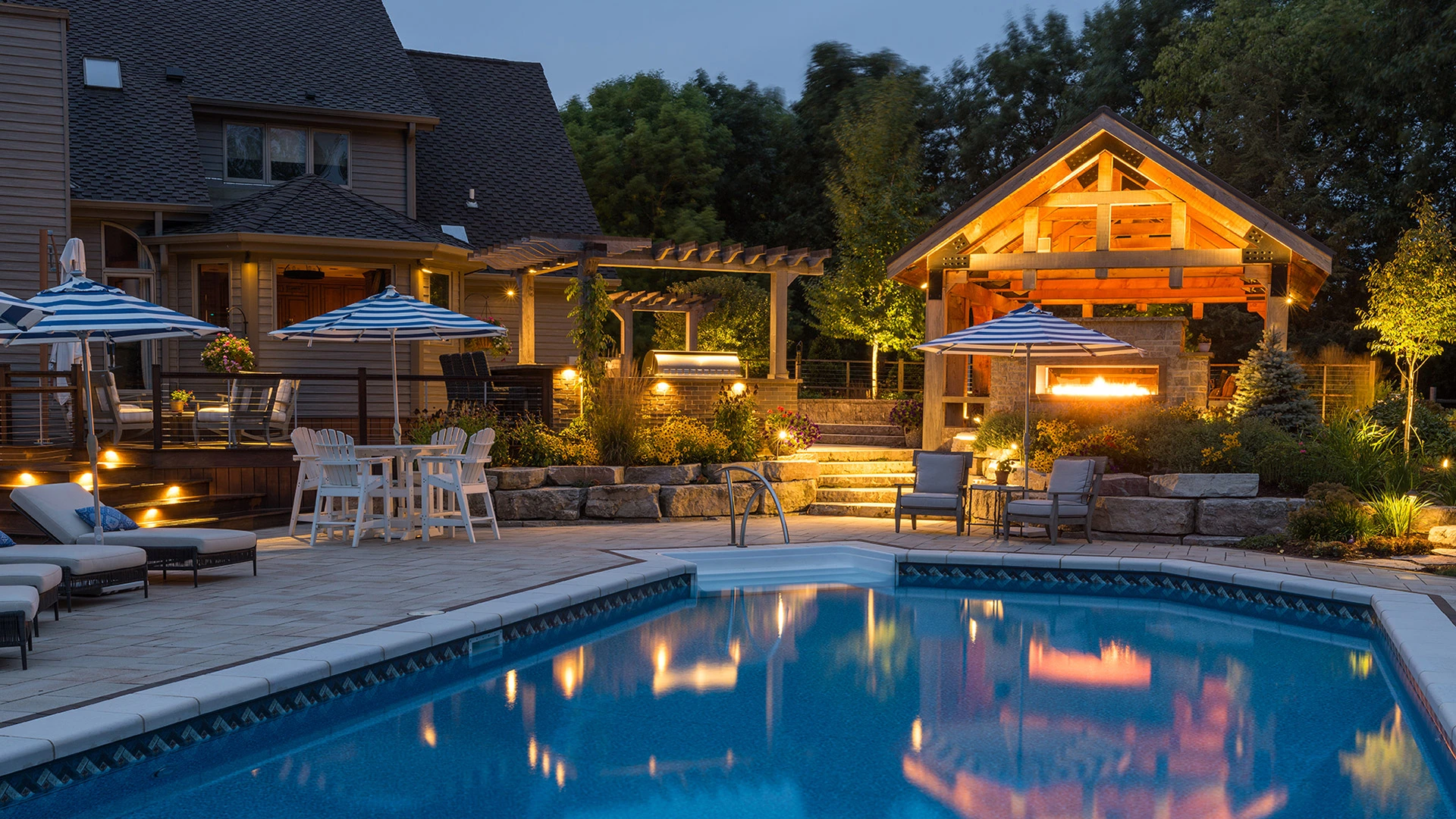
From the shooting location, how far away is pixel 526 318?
1695 cm

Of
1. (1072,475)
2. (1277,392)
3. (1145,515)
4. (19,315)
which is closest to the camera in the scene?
(19,315)

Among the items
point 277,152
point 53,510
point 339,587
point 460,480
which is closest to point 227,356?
point 277,152

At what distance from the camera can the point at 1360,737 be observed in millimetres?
6098

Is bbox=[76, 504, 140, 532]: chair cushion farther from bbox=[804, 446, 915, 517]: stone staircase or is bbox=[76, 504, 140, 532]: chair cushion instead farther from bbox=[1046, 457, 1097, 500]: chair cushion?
bbox=[1046, 457, 1097, 500]: chair cushion

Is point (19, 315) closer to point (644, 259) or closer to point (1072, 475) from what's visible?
point (644, 259)

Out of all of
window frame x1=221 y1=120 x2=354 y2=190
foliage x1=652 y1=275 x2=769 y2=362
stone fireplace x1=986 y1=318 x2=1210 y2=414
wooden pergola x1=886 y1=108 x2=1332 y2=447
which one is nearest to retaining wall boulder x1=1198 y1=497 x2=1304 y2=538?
stone fireplace x1=986 y1=318 x2=1210 y2=414

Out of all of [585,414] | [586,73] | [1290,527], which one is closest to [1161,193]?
[1290,527]

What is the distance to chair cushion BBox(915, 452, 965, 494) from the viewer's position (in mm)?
12250

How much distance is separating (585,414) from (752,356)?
41.1ft

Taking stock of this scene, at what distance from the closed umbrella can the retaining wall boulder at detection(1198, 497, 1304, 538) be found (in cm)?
183

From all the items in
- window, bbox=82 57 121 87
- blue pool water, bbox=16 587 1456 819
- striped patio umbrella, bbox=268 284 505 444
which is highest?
window, bbox=82 57 121 87

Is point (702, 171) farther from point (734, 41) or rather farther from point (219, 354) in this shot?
point (734, 41)

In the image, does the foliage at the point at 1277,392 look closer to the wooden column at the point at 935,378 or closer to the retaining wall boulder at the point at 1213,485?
the retaining wall boulder at the point at 1213,485

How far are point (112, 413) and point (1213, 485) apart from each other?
11.2 m
